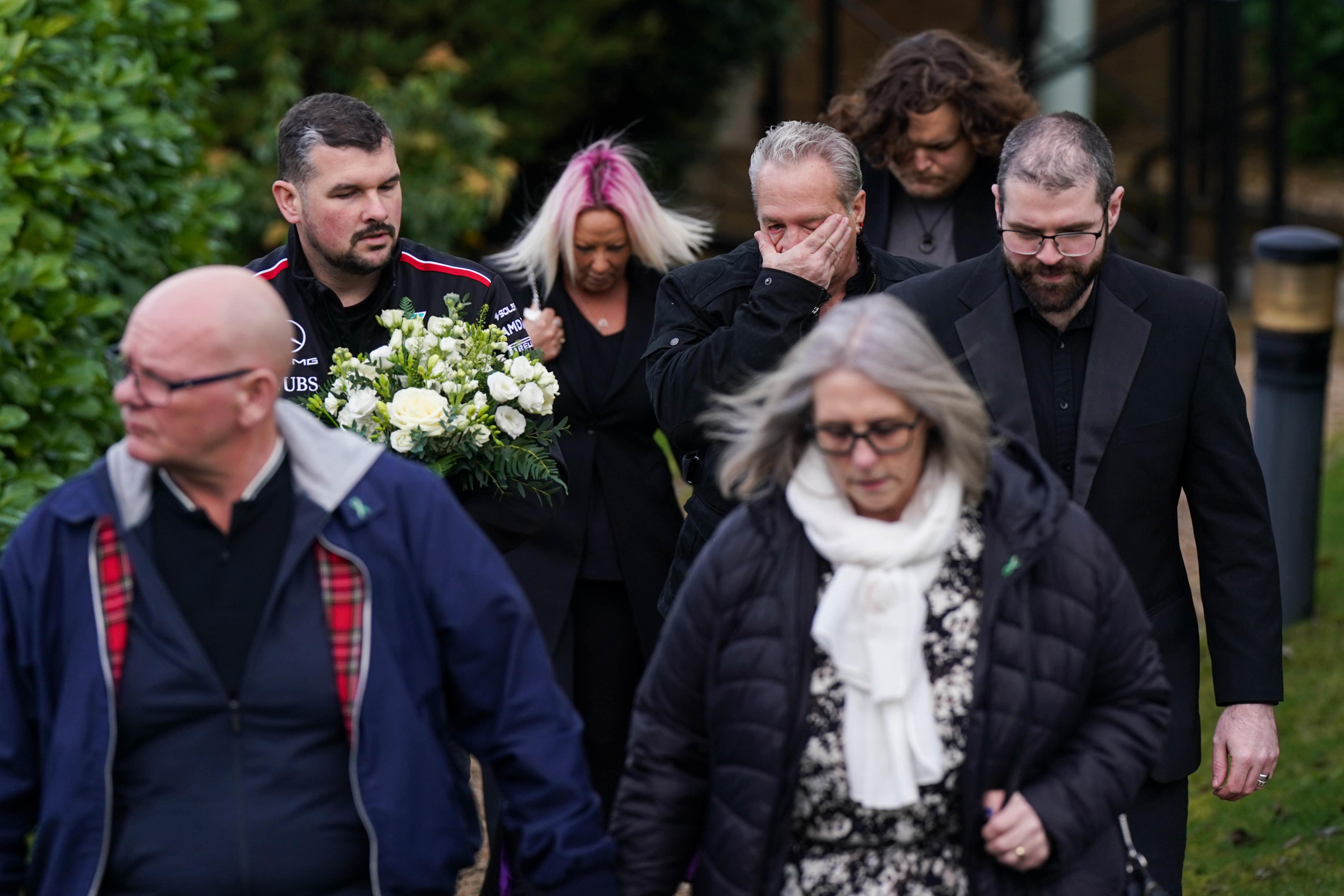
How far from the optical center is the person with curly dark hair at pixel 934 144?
516 centimetres

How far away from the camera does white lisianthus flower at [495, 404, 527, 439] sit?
4.02m

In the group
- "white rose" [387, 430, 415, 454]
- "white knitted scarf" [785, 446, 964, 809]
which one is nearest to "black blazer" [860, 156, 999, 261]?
"white rose" [387, 430, 415, 454]

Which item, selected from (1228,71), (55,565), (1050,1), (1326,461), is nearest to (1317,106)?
(1050,1)

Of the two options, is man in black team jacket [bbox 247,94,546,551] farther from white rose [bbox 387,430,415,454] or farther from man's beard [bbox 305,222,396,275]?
white rose [bbox 387,430,415,454]

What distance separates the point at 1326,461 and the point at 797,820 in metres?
9.38

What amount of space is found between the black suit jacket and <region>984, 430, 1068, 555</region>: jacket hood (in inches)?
27.3

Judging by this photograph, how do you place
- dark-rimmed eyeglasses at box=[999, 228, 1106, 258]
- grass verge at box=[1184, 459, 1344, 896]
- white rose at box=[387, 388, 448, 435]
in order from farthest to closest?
1. grass verge at box=[1184, 459, 1344, 896]
2. white rose at box=[387, 388, 448, 435]
3. dark-rimmed eyeglasses at box=[999, 228, 1106, 258]

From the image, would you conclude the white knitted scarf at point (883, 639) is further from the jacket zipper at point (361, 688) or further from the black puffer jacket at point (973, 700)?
Answer: the jacket zipper at point (361, 688)

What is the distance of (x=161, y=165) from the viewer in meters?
6.50

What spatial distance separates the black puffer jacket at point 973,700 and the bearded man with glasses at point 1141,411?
0.74 meters

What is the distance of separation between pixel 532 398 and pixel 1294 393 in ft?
16.8

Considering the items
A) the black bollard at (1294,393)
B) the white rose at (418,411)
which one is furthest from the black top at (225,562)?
the black bollard at (1294,393)

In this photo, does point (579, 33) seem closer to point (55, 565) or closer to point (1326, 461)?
point (1326, 461)

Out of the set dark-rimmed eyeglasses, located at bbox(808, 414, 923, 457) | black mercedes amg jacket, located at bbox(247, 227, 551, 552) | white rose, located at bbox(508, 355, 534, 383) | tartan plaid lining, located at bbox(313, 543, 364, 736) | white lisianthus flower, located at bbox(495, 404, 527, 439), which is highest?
black mercedes amg jacket, located at bbox(247, 227, 551, 552)
